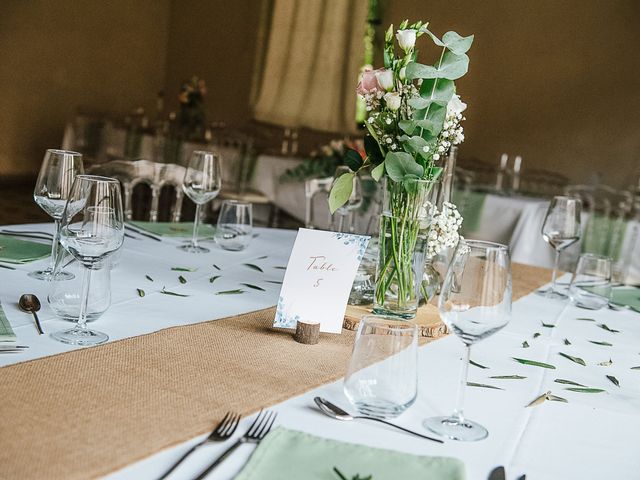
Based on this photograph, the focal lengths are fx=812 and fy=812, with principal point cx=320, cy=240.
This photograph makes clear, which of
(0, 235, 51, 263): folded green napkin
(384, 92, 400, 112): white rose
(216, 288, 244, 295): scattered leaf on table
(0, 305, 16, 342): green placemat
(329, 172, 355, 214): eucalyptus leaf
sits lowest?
(0, 305, 16, 342): green placemat

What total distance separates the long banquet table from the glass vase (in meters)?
0.11

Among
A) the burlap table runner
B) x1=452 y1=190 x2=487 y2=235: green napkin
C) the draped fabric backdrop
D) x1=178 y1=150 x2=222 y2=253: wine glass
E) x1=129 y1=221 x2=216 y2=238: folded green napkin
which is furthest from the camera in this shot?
the draped fabric backdrop

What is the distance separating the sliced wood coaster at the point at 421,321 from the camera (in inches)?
61.2

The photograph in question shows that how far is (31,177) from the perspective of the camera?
8.68 meters

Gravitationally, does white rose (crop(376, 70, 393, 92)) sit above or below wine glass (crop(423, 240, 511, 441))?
above

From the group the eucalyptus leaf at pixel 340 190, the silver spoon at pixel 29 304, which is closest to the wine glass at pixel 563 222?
the eucalyptus leaf at pixel 340 190

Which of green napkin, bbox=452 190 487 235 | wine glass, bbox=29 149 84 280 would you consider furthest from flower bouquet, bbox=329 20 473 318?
green napkin, bbox=452 190 487 235

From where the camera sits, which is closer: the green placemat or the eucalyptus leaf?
the green placemat

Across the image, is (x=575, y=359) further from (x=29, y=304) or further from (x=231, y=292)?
(x=29, y=304)

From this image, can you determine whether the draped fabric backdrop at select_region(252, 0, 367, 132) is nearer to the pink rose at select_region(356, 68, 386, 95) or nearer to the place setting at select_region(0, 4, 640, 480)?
the place setting at select_region(0, 4, 640, 480)

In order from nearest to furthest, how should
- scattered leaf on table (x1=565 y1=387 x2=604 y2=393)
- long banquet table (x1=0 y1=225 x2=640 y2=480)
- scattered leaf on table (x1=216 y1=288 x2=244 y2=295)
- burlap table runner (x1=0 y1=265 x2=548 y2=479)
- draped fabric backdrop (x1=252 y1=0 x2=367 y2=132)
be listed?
burlap table runner (x1=0 y1=265 x2=548 y2=479)
long banquet table (x1=0 y1=225 x2=640 y2=480)
scattered leaf on table (x1=565 y1=387 x2=604 y2=393)
scattered leaf on table (x1=216 y1=288 x2=244 y2=295)
draped fabric backdrop (x1=252 y1=0 x2=367 y2=132)

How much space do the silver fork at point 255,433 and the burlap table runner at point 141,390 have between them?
26 mm

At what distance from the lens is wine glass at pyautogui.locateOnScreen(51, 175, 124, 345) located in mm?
1241

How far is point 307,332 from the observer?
1.41 metres
